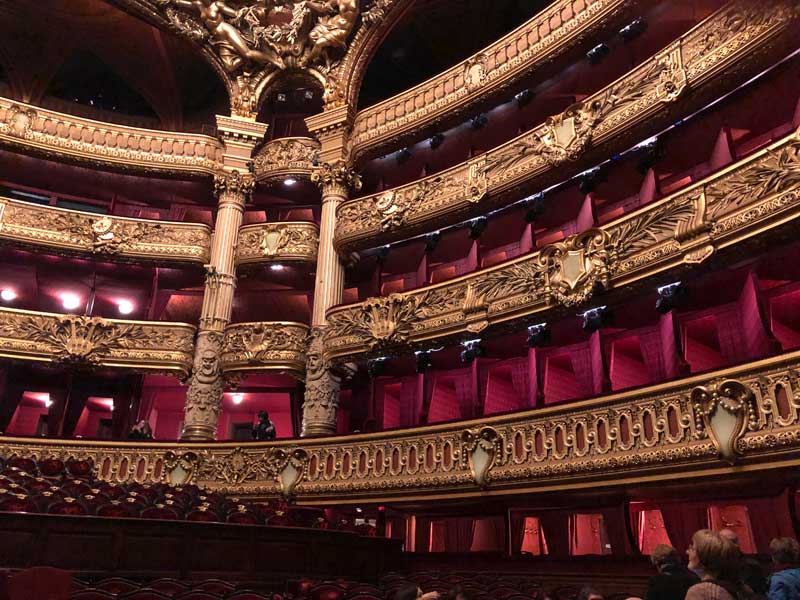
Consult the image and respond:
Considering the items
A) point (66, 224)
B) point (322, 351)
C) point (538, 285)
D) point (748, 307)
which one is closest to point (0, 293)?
point (66, 224)

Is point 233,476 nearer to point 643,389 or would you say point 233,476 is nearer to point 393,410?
point 393,410

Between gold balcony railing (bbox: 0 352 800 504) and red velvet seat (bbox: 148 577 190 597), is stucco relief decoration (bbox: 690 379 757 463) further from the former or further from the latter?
red velvet seat (bbox: 148 577 190 597)

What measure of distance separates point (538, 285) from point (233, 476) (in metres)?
5.52

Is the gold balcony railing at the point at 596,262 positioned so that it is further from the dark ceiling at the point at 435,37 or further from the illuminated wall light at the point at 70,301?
the dark ceiling at the point at 435,37

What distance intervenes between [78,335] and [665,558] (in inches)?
476

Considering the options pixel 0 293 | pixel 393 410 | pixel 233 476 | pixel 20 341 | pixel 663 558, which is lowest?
pixel 663 558

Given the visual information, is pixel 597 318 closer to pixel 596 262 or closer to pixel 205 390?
pixel 596 262

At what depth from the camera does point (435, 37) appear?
50.4 feet

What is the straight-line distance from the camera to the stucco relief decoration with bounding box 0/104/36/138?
1307 centimetres

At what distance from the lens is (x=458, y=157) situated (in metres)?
13.2

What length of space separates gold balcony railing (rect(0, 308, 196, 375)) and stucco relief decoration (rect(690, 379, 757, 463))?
31.6 feet

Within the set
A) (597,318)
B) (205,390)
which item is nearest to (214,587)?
(597,318)

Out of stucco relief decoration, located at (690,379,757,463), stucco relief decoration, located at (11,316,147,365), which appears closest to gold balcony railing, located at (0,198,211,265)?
stucco relief decoration, located at (11,316,147,365)

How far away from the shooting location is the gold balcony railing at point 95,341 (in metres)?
11.9
